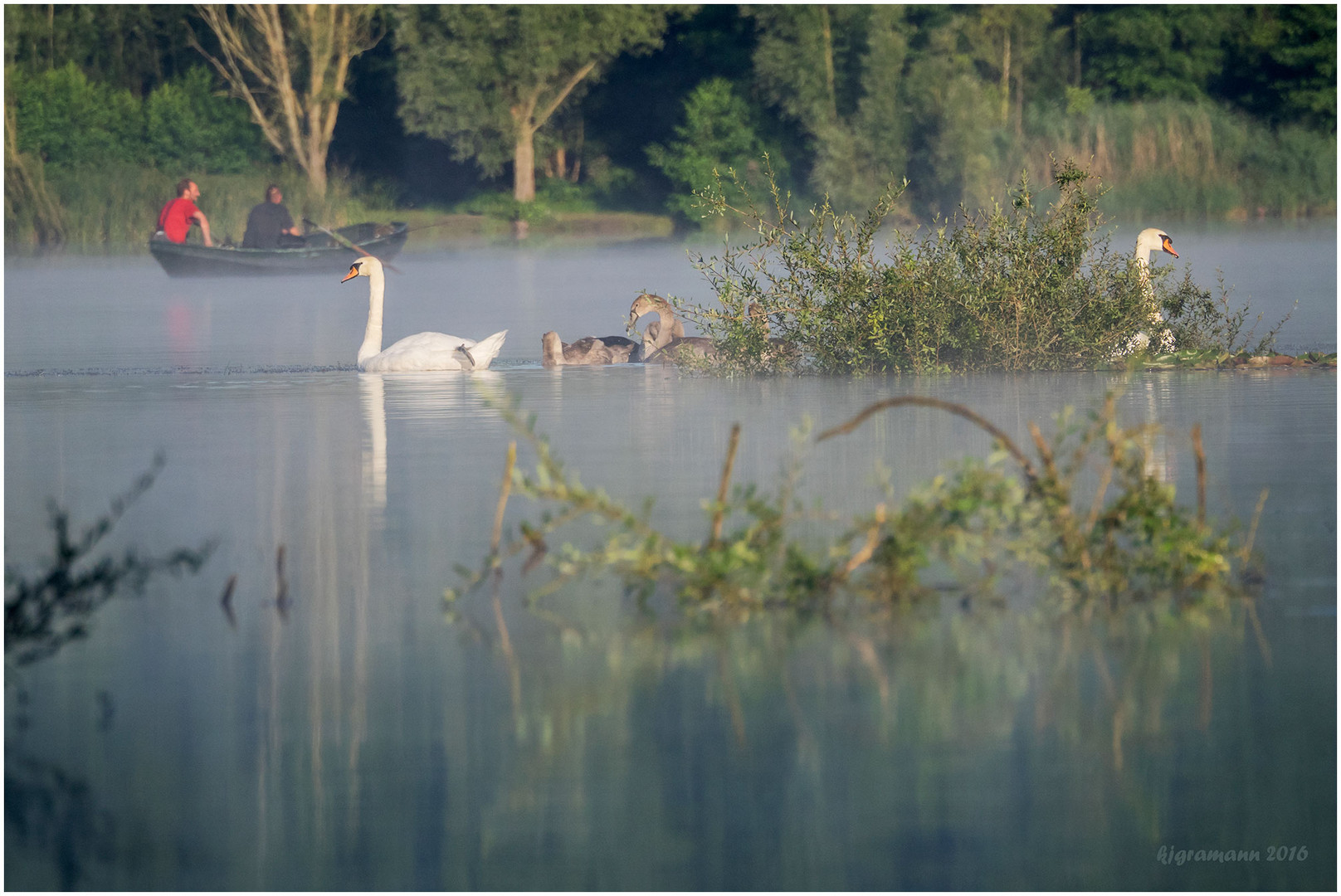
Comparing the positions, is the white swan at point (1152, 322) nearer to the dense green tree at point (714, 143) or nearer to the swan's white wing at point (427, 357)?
the swan's white wing at point (427, 357)

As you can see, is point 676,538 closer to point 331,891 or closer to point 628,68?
point 331,891

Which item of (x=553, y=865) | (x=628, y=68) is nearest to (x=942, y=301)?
(x=553, y=865)

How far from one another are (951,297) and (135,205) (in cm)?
2639

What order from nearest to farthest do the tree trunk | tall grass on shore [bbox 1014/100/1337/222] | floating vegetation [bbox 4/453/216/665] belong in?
floating vegetation [bbox 4/453/216/665]
tall grass on shore [bbox 1014/100/1337/222]
the tree trunk

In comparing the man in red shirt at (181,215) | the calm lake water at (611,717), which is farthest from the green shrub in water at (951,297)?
the man in red shirt at (181,215)

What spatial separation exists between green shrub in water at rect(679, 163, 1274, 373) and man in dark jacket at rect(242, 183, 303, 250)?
54.3 feet

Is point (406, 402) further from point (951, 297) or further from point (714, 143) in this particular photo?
point (714, 143)

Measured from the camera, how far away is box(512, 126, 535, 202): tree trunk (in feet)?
131

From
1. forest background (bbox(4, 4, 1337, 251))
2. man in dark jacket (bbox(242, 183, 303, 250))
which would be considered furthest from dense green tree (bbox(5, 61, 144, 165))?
man in dark jacket (bbox(242, 183, 303, 250))

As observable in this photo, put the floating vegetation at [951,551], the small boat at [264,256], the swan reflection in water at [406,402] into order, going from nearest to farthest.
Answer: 1. the floating vegetation at [951,551]
2. the swan reflection in water at [406,402]
3. the small boat at [264,256]

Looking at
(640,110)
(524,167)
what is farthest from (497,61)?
(640,110)

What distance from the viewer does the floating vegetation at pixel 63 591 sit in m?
4.86

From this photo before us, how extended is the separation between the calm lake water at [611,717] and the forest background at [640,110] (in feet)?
93.6

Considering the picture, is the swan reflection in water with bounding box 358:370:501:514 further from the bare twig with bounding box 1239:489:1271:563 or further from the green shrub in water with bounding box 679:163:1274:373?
the bare twig with bounding box 1239:489:1271:563
